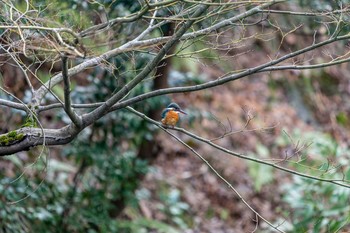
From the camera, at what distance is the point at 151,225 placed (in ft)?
23.2

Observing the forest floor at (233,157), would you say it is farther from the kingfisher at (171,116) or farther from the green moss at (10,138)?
the green moss at (10,138)

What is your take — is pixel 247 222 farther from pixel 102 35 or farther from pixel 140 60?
pixel 102 35

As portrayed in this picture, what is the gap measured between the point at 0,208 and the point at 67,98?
243 centimetres

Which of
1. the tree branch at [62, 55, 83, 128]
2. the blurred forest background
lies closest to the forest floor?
the blurred forest background

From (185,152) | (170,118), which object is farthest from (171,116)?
(185,152)

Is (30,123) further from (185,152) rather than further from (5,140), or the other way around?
(185,152)

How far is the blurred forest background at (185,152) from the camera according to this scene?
5094 millimetres

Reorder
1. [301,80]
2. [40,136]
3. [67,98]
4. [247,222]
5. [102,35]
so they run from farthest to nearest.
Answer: [301,80] → [247,222] → [102,35] → [40,136] → [67,98]

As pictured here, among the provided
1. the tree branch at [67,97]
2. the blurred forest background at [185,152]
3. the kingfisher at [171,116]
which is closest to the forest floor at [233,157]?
the blurred forest background at [185,152]

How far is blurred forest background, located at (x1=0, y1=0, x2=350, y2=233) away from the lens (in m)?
5.09

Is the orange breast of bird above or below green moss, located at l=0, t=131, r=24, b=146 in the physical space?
below

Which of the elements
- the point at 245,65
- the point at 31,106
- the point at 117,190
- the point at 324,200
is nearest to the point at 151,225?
the point at 117,190

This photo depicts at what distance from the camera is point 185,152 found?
9453mm

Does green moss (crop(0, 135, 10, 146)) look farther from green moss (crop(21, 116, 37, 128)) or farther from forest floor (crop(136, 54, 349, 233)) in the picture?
forest floor (crop(136, 54, 349, 233))
